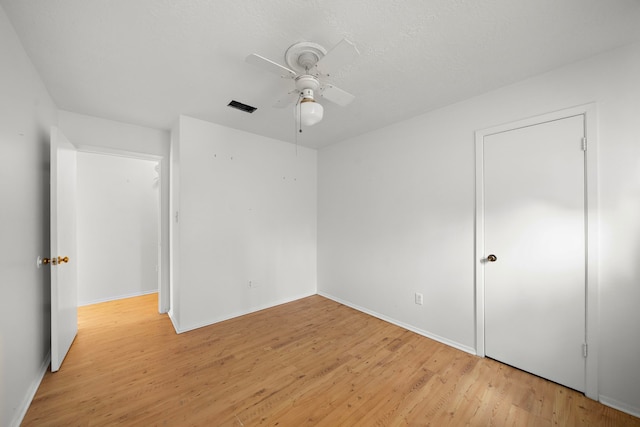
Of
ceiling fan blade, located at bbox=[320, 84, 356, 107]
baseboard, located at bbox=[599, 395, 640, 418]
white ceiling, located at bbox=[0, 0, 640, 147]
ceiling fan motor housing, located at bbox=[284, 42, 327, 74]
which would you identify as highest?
white ceiling, located at bbox=[0, 0, 640, 147]

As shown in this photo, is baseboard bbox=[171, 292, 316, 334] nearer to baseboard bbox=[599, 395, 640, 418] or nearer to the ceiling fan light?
the ceiling fan light

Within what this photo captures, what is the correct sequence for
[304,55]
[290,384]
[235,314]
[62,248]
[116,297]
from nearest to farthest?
[304,55] → [290,384] → [62,248] → [235,314] → [116,297]

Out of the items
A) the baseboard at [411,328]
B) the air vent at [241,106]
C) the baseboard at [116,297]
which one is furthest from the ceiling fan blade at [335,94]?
the baseboard at [116,297]

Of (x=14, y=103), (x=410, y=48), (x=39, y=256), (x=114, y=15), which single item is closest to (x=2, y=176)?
(x=14, y=103)

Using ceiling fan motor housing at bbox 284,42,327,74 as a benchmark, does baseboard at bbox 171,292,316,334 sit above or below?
below

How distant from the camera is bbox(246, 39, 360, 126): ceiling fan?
4.55ft

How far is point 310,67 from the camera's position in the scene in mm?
1702

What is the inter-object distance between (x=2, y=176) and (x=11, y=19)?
94 cm

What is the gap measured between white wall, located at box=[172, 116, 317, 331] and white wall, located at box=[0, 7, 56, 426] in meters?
1.07

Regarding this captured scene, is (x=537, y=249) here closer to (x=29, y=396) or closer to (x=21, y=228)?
(x=21, y=228)

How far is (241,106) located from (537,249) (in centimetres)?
314

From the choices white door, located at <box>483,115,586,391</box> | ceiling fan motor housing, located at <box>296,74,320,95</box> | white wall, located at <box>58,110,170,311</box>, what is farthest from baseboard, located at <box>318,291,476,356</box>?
ceiling fan motor housing, located at <box>296,74,320,95</box>

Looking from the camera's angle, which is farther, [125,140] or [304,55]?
[125,140]

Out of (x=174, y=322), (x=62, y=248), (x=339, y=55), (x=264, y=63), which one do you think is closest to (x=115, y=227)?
(x=62, y=248)
